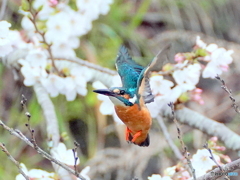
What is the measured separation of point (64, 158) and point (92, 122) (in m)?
1.35

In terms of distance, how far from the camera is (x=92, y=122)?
2607 mm

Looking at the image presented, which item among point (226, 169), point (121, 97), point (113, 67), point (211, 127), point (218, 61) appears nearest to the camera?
point (226, 169)

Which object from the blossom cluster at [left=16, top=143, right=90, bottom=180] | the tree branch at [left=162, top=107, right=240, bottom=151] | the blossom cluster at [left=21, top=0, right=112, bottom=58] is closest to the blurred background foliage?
the blossom cluster at [left=21, top=0, right=112, bottom=58]

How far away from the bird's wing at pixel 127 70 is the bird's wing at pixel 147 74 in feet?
0.10

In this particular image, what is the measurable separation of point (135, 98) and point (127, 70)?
6.7 inches

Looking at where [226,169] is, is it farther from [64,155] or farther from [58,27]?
[58,27]

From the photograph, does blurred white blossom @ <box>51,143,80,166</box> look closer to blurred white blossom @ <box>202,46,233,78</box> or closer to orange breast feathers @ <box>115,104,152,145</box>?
orange breast feathers @ <box>115,104,152,145</box>

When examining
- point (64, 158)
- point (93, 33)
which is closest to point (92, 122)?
point (93, 33)

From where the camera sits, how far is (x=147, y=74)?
48.3 inches

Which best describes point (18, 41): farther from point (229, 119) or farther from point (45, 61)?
point (229, 119)

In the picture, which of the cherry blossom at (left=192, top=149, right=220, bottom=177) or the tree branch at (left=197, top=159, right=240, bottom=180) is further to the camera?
the cherry blossom at (left=192, top=149, right=220, bottom=177)

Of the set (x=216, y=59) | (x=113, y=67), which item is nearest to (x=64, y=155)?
(x=216, y=59)

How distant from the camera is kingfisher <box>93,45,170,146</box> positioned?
1190 millimetres

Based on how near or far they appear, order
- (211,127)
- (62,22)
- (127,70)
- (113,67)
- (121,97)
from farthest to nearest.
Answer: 1. (113,67)
2. (62,22)
3. (211,127)
4. (127,70)
5. (121,97)
